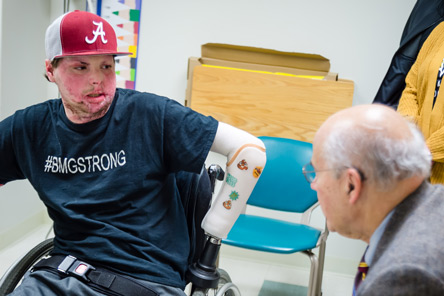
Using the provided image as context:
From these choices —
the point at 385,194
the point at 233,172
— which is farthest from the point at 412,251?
the point at 233,172

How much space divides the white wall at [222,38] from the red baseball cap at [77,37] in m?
1.54

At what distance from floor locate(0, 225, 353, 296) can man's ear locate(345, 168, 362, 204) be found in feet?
6.06

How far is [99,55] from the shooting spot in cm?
138

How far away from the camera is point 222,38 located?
296cm

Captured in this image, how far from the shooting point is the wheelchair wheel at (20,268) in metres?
1.32

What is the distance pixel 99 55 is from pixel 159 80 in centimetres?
168

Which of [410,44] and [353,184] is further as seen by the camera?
[410,44]

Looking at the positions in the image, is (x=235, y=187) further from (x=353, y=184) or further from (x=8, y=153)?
(x=8, y=153)

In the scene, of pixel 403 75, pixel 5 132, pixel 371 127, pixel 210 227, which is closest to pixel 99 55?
pixel 5 132

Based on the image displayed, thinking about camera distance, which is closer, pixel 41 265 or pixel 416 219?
pixel 416 219

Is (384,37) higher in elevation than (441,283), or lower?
higher

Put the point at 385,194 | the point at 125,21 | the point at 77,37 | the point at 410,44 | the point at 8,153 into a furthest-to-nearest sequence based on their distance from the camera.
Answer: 1. the point at 125,21
2. the point at 410,44
3. the point at 8,153
4. the point at 77,37
5. the point at 385,194

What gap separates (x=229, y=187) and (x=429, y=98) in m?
1.09

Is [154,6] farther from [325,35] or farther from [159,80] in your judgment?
[325,35]
